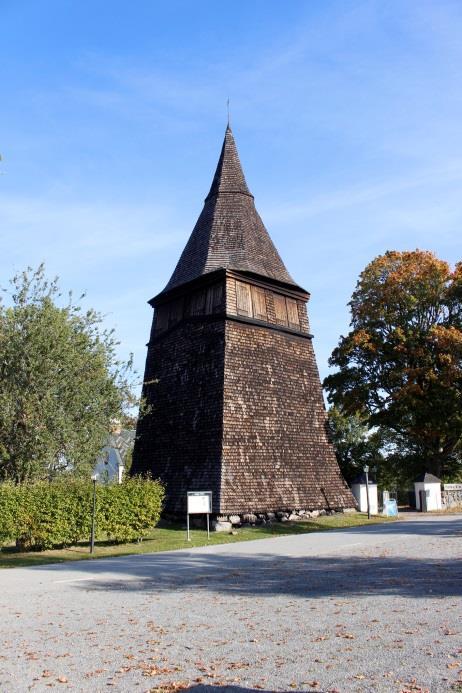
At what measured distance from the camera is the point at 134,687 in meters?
5.25

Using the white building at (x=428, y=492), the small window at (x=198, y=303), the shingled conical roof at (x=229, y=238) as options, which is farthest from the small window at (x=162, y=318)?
the white building at (x=428, y=492)

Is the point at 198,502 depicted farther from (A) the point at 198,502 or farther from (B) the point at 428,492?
(B) the point at 428,492

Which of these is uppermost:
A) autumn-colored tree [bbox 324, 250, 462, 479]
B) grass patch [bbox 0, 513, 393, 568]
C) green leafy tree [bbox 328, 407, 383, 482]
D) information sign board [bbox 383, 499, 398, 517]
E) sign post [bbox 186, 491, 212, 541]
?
autumn-colored tree [bbox 324, 250, 462, 479]

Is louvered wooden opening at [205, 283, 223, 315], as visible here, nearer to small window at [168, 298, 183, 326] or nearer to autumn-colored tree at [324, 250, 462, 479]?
small window at [168, 298, 183, 326]

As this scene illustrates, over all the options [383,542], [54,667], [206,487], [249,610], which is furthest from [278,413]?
[54,667]

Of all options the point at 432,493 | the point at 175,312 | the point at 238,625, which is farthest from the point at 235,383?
the point at 432,493

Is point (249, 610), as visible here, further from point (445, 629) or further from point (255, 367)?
point (255, 367)

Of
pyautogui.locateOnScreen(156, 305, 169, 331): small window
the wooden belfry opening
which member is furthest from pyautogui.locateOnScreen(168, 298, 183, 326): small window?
pyautogui.locateOnScreen(156, 305, 169, 331): small window

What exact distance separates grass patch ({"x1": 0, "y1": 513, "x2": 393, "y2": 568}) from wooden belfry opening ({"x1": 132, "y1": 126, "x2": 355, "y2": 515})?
80cm

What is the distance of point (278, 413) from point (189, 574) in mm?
13174

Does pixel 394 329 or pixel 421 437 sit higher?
pixel 394 329

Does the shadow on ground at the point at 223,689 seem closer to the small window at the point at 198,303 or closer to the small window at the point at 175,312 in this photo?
the small window at the point at 198,303

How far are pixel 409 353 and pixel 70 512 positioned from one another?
72.5ft

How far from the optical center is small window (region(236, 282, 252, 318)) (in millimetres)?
24984
